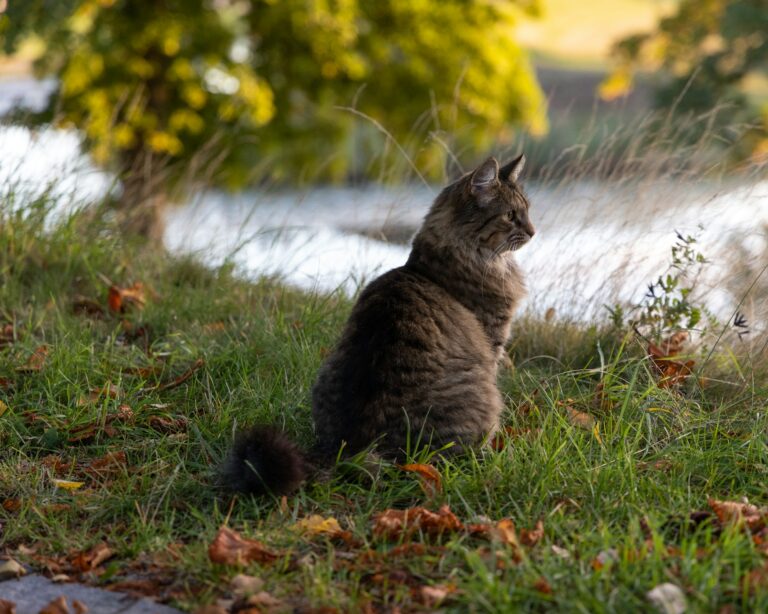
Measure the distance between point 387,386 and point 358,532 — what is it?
0.63m

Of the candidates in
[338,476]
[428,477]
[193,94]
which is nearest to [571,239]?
[428,477]

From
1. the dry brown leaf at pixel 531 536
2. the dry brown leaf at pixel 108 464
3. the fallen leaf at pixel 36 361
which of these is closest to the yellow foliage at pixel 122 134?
the fallen leaf at pixel 36 361

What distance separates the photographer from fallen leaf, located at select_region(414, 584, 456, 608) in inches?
104

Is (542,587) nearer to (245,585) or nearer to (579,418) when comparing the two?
(245,585)

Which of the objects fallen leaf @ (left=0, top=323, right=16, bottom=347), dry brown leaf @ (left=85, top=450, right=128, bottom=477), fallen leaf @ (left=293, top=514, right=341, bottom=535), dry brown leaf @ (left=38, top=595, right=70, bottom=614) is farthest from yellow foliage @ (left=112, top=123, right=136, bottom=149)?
dry brown leaf @ (left=38, top=595, right=70, bottom=614)

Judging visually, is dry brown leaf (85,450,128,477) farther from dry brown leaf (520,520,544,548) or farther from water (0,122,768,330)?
water (0,122,768,330)

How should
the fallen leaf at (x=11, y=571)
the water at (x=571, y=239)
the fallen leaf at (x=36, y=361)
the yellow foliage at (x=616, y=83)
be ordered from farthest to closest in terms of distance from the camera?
the yellow foliage at (x=616, y=83) → the water at (x=571, y=239) → the fallen leaf at (x=36, y=361) → the fallen leaf at (x=11, y=571)

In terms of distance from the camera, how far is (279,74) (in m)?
12.5

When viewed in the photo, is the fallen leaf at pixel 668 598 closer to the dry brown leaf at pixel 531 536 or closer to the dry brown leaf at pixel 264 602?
the dry brown leaf at pixel 531 536

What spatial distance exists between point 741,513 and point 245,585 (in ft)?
5.27

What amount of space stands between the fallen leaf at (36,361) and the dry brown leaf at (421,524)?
2.11 metres

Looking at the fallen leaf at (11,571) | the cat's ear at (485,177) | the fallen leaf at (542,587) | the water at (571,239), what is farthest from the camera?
the water at (571,239)

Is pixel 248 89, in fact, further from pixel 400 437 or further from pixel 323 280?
pixel 400 437

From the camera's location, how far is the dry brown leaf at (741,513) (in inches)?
119
